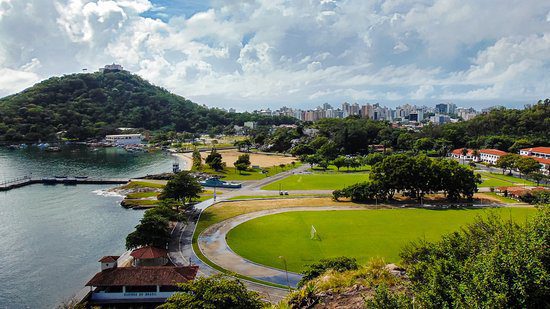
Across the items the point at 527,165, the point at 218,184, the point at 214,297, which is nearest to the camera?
the point at 214,297

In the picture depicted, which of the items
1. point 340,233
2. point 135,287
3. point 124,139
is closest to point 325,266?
point 135,287

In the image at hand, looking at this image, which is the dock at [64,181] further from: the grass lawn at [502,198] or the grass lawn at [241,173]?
the grass lawn at [502,198]

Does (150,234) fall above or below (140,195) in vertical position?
above

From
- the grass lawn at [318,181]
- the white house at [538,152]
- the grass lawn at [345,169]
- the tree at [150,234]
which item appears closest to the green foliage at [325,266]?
the tree at [150,234]

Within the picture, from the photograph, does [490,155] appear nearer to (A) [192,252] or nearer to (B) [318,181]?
(B) [318,181]

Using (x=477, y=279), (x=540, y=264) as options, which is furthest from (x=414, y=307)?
(x=540, y=264)

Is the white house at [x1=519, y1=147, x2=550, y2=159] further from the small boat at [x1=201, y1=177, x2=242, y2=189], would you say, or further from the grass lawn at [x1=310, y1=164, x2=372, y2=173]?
the small boat at [x1=201, y1=177, x2=242, y2=189]
